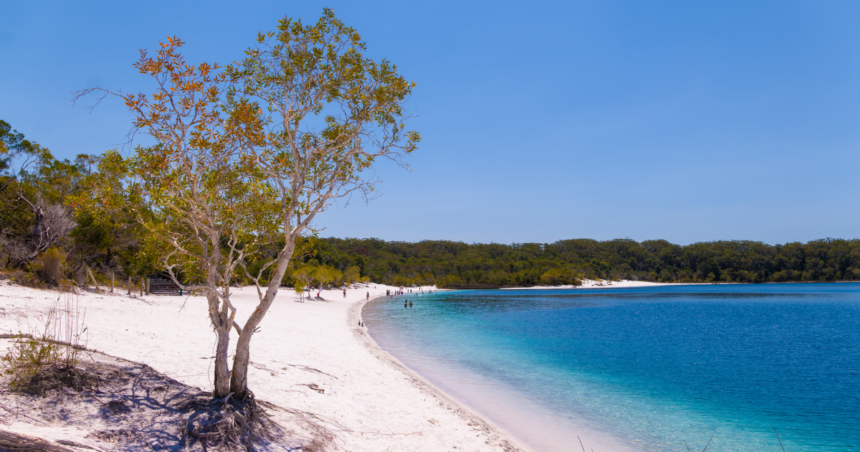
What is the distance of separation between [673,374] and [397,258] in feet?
475

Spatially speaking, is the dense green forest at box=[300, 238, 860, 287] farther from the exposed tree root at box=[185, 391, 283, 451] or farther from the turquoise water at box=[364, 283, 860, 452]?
the exposed tree root at box=[185, 391, 283, 451]

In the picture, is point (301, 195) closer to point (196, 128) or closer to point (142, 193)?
point (196, 128)

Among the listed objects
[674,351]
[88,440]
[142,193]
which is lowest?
[674,351]

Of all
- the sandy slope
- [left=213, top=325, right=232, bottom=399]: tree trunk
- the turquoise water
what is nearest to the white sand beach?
the turquoise water

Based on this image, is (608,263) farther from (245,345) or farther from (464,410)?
(245,345)

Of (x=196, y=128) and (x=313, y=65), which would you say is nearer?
(x=196, y=128)

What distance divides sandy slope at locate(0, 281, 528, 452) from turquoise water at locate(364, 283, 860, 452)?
368cm

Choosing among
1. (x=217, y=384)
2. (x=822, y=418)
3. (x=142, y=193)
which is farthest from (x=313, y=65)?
(x=822, y=418)

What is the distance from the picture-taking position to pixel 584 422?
12.4 meters

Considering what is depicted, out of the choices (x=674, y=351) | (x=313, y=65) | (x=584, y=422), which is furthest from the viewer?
(x=674, y=351)

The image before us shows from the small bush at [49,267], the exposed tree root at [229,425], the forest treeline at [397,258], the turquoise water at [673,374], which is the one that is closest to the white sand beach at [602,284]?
the forest treeline at [397,258]

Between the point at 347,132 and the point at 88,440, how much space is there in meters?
5.87

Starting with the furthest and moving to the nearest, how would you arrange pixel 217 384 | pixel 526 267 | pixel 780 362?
pixel 526 267, pixel 780 362, pixel 217 384

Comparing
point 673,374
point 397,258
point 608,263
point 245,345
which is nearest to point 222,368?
point 245,345
